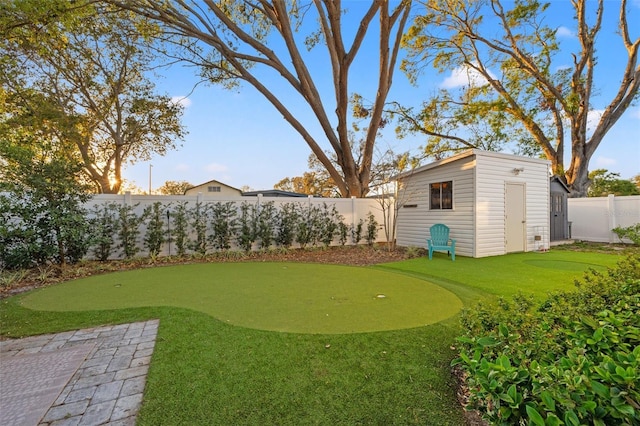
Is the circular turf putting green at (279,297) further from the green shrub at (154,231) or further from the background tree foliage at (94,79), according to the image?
the background tree foliage at (94,79)

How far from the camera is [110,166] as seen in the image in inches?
565

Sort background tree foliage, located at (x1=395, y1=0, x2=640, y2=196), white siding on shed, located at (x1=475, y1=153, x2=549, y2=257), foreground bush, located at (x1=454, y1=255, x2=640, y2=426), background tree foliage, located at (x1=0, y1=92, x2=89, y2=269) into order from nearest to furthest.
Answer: foreground bush, located at (x1=454, y1=255, x2=640, y2=426)
background tree foliage, located at (x1=0, y1=92, x2=89, y2=269)
white siding on shed, located at (x1=475, y1=153, x2=549, y2=257)
background tree foliage, located at (x1=395, y1=0, x2=640, y2=196)

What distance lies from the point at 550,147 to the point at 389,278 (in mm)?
13017

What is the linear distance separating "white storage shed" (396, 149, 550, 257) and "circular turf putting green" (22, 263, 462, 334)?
3269mm

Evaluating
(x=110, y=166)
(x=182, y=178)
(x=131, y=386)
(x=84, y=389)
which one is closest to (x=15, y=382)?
(x=84, y=389)

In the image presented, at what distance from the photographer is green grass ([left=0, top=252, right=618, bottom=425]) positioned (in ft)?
5.23

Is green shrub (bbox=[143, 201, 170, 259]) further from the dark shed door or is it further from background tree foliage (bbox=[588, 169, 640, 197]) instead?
background tree foliage (bbox=[588, 169, 640, 197])

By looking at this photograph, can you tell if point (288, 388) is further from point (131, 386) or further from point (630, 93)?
point (630, 93)

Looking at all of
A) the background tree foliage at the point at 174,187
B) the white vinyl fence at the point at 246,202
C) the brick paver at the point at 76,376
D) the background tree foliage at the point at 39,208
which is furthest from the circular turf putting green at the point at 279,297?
the background tree foliage at the point at 174,187

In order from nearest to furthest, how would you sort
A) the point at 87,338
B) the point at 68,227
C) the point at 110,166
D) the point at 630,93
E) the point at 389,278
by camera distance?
the point at 87,338 < the point at 389,278 < the point at 68,227 < the point at 630,93 < the point at 110,166

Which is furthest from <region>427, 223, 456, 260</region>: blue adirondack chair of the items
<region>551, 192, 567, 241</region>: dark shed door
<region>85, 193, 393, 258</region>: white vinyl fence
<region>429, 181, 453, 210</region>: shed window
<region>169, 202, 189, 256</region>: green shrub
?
<region>169, 202, 189, 256</region>: green shrub

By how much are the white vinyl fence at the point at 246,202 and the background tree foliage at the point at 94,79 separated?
1.26 m

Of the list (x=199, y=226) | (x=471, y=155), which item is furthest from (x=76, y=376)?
(x=471, y=155)

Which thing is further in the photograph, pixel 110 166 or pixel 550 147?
pixel 110 166
